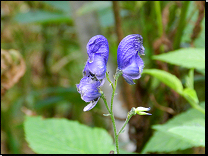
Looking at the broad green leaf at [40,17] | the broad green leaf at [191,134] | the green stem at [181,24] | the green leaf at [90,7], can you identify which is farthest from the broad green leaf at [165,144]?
the broad green leaf at [40,17]

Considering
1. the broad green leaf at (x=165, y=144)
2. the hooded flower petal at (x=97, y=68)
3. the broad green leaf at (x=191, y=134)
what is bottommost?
the broad green leaf at (x=165, y=144)

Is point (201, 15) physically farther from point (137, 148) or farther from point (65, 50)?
point (65, 50)

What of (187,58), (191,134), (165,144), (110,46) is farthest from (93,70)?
(110,46)

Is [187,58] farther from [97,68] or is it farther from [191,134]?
[97,68]

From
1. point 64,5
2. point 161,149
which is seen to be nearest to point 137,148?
point 161,149

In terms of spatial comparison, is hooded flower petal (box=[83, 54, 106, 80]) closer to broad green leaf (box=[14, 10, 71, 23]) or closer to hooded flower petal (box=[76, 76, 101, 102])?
hooded flower petal (box=[76, 76, 101, 102])

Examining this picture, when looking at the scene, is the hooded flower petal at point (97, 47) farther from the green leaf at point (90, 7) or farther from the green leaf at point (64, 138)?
the green leaf at point (90, 7)

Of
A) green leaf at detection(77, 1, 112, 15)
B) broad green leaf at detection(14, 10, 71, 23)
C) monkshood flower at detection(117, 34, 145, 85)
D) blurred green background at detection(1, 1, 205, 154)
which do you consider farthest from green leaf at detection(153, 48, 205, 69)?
broad green leaf at detection(14, 10, 71, 23)
